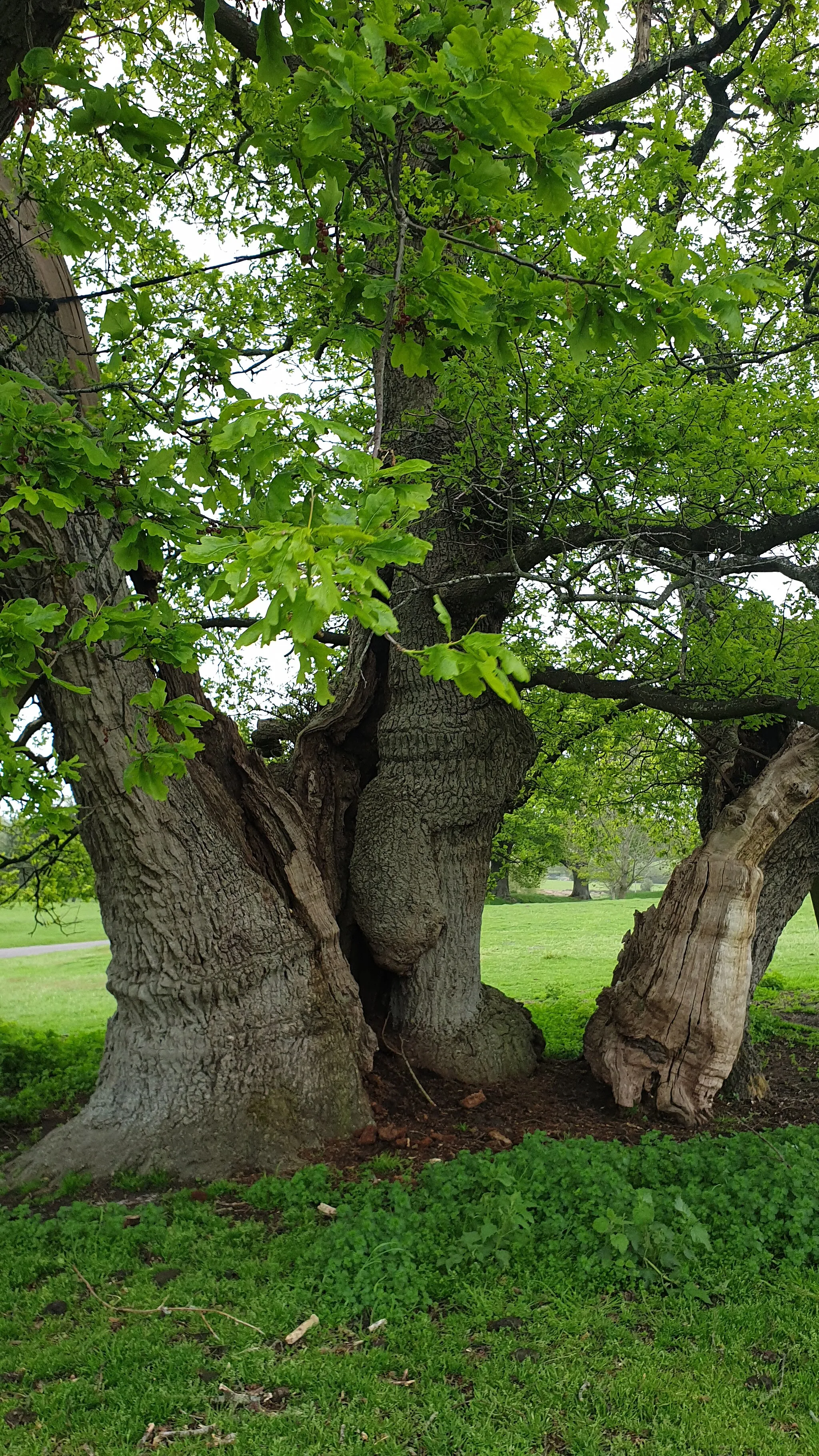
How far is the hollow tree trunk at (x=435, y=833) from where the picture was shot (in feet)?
23.1

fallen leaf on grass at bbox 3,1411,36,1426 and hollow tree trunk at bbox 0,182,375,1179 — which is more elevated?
hollow tree trunk at bbox 0,182,375,1179

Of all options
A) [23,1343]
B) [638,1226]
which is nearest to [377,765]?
[638,1226]

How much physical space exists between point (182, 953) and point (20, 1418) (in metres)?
2.73

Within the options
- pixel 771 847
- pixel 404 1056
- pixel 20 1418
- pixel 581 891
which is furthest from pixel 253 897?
pixel 581 891

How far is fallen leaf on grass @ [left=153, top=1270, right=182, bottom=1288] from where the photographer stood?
4352 millimetres

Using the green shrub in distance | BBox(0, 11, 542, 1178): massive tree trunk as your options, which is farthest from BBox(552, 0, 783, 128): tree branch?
the green shrub in distance

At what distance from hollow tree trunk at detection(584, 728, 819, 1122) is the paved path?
19.6 metres

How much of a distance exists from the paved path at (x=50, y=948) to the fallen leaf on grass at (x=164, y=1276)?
20447 millimetres

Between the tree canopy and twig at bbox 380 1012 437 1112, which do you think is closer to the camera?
the tree canopy

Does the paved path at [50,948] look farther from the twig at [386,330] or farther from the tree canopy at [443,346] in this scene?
the twig at [386,330]

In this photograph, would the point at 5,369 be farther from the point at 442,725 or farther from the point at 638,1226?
the point at 638,1226

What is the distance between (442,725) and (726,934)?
2643 millimetres

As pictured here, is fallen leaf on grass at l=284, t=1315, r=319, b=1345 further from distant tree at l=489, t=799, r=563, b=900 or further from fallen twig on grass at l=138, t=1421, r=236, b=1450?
distant tree at l=489, t=799, r=563, b=900

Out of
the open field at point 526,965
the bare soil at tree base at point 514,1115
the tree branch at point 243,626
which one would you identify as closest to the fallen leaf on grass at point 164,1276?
the bare soil at tree base at point 514,1115
